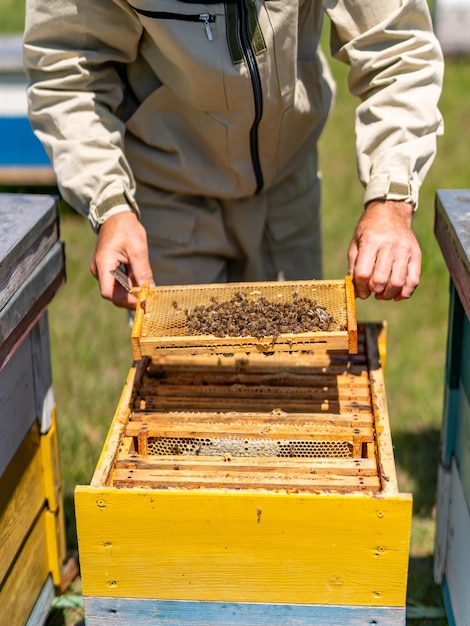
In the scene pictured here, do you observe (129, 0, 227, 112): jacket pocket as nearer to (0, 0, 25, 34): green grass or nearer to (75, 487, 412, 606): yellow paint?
(75, 487, 412, 606): yellow paint

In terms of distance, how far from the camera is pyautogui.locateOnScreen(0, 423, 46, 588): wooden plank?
2207mm

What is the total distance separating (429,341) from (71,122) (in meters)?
2.84

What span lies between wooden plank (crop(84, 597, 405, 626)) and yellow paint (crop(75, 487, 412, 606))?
0.07ft

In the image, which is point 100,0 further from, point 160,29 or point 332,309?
point 332,309

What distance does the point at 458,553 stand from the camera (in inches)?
96.7

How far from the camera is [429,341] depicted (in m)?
4.69

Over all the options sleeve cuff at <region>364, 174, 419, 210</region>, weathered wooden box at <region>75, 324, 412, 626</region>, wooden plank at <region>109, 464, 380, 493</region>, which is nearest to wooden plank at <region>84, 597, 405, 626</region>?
weathered wooden box at <region>75, 324, 412, 626</region>

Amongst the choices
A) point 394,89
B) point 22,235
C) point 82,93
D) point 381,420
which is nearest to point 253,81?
point 394,89

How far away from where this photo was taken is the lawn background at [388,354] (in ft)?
11.4

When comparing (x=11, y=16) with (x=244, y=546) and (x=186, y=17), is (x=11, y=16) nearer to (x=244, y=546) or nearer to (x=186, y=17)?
(x=186, y=17)

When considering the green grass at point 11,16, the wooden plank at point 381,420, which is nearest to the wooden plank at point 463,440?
the wooden plank at point 381,420

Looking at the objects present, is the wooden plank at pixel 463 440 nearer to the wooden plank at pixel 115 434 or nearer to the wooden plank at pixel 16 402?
the wooden plank at pixel 115 434

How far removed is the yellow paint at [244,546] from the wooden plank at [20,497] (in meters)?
0.46

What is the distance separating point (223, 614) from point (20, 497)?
0.78m
